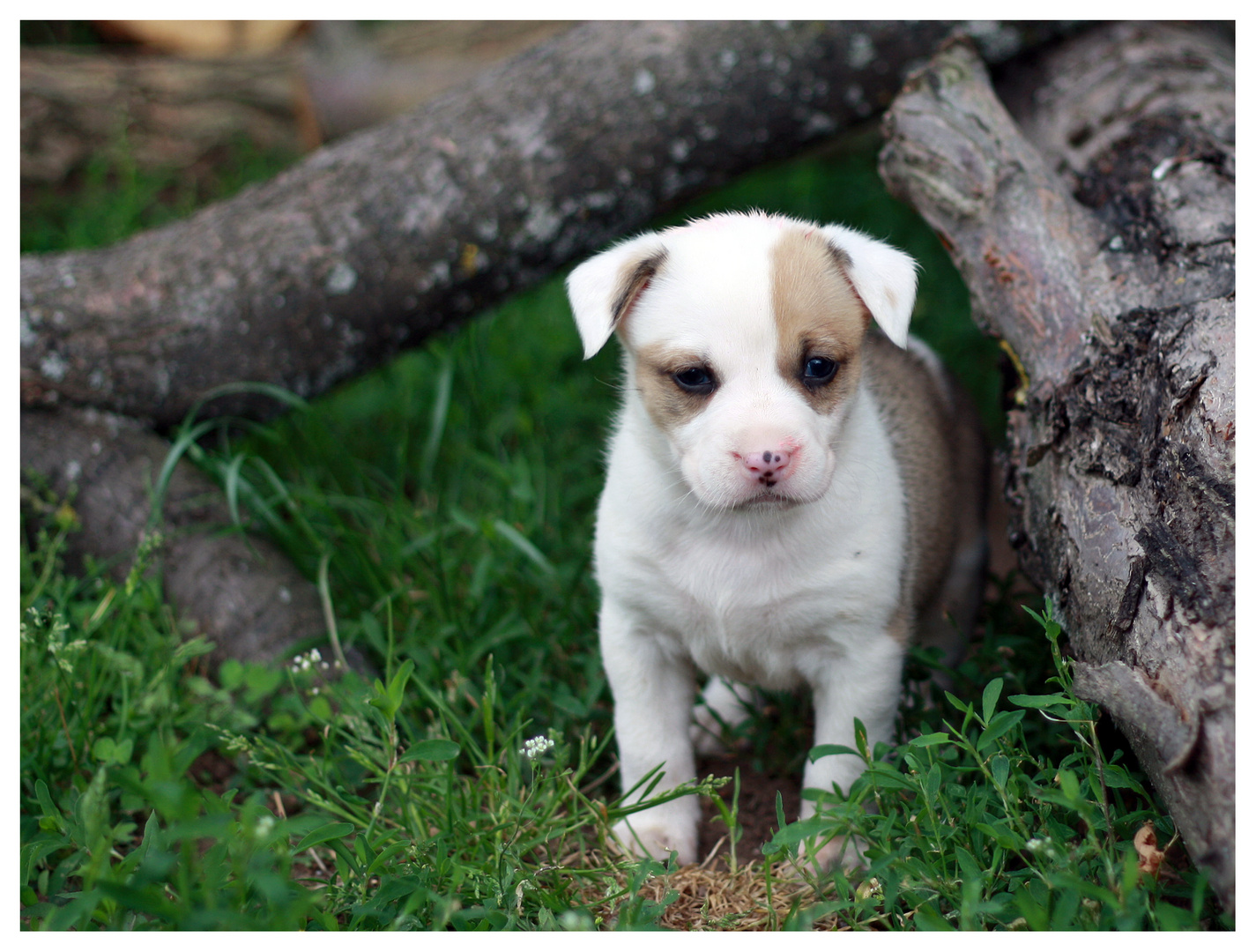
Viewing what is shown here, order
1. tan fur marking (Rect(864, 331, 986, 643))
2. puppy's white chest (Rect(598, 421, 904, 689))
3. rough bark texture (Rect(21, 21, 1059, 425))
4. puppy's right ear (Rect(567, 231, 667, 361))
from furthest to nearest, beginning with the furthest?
rough bark texture (Rect(21, 21, 1059, 425))
tan fur marking (Rect(864, 331, 986, 643))
puppy's white chest (Rect(598, 421, 904, 689))
puppy's right ear (Rect(567, 231, 667, 361))

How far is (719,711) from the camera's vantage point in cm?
319

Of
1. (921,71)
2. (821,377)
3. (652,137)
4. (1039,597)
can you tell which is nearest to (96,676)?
(821,377)

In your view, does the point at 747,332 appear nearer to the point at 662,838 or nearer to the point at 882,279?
the point at 882,279

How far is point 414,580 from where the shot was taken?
3.45m

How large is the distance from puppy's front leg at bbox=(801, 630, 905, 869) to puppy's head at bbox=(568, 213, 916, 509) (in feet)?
1.74

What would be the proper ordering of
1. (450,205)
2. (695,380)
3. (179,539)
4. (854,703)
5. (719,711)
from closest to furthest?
(695,380), (854,703), (719,711), (179,539), (450,205)

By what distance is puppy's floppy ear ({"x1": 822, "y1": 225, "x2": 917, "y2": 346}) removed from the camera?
7.79 ft

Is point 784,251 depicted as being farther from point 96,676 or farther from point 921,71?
point 96,676

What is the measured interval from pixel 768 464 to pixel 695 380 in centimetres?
30

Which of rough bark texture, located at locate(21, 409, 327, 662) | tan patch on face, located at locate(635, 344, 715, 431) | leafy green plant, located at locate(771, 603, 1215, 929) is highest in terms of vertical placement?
tan patch on face, located at locate(635, 344, 715, 431)

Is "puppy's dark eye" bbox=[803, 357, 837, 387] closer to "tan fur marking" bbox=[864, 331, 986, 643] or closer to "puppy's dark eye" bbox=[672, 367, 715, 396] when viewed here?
"puppy's dark eye" bbox=[672, 367, 715, 396]

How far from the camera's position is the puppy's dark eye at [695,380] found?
2.28 meters

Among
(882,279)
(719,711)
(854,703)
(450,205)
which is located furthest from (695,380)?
(450,205)

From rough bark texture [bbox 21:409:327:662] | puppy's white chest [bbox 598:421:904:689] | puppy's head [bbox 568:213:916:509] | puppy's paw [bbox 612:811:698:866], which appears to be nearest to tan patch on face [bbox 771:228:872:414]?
puppy's head [bbox 568:213:916:509]
